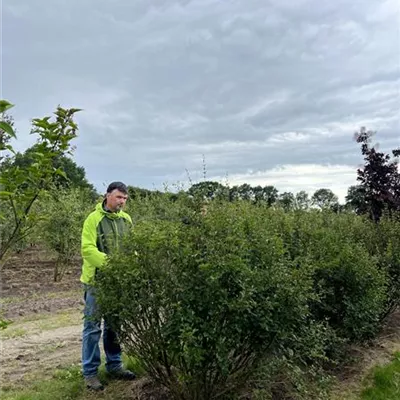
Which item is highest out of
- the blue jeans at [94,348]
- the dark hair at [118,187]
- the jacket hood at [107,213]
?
the dark hair at [118,187]

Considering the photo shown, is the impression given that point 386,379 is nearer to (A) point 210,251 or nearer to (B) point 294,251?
(B) point 294,251

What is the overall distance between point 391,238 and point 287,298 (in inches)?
157

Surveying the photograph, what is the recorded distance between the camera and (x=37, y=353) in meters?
5.77

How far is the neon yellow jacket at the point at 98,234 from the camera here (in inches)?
167

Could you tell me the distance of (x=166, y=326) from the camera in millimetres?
3283

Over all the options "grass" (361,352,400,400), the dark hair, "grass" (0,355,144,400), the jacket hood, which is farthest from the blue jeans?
"grass" (361,352,400,400)

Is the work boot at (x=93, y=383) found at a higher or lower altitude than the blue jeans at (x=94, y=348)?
lower

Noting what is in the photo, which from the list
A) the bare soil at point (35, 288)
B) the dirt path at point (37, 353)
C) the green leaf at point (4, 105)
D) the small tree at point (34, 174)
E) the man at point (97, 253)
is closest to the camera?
the green leaf at point (4, 105)

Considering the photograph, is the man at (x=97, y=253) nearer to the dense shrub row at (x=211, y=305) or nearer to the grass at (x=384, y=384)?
the dense shrub row at (x=211, y=305)

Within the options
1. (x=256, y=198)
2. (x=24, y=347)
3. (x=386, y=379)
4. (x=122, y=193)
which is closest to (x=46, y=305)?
(x=24, y=347)

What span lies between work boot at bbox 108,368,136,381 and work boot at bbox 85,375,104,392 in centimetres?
26

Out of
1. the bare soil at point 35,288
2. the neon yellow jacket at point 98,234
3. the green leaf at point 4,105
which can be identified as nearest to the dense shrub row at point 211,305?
the neon yellow jacket at point 98,234

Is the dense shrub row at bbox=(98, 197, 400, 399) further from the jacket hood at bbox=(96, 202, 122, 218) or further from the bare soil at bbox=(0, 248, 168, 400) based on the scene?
the jacket hood at bbox=(96, 202, 122, 218)

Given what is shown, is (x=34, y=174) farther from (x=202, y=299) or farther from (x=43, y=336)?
(x=43, y=336)
